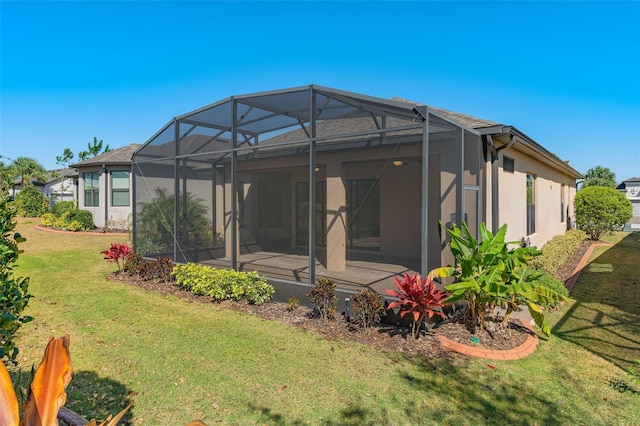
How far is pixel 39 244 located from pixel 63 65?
6.97 meters

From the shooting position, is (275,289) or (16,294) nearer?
(16,294)

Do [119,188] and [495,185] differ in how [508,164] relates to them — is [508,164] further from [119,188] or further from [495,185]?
[119,188]

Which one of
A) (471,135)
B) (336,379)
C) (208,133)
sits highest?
(208,133)

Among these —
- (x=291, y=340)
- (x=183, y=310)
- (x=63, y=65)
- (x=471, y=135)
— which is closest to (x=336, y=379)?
(x=291, y=340)

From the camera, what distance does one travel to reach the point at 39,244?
13734 millimetres

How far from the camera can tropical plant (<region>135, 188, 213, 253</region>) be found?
927 cm

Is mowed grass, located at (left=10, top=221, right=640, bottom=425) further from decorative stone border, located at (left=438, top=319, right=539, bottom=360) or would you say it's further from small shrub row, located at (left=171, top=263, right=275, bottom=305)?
small shrub row, located at (left=171, top=263, right=275, bottom=305)

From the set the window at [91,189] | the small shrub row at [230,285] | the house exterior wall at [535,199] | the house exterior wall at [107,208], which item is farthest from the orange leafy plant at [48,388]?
the window at [91,189]

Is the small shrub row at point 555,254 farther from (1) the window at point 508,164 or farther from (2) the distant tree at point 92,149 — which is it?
(2) the distant tree at point 92,149

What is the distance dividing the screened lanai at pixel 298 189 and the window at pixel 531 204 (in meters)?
3.62

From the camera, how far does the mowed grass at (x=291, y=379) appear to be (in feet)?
11.0


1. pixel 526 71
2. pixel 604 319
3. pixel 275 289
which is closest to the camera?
pixel 604 319

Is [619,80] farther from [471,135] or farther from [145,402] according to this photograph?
[145,402]

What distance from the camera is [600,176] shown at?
4447 cm
